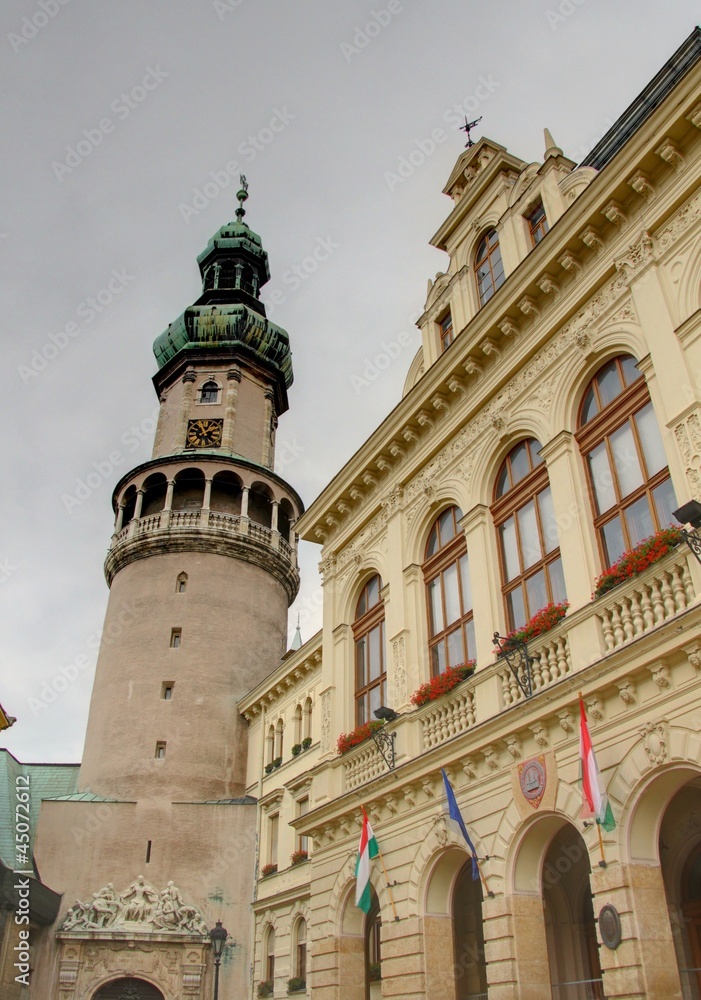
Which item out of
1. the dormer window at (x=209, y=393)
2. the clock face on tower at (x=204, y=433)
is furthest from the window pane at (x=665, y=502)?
the dormer window at (x=209, y=393)

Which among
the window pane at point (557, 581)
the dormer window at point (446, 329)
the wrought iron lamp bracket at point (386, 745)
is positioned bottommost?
the wrought iron lamp bracket at point (386, 745)

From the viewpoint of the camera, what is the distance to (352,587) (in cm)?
2200

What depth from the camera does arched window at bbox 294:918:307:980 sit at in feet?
88.8

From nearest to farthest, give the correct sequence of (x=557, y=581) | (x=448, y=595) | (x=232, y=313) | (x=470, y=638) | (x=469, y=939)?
(x=557, y=581) → (x=470, y=638) → (x=469, y=939) → (x=448, y=595) → (x=232, y=313)

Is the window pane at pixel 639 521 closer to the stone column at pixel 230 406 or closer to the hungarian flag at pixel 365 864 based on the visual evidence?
the hungarian flag at pixel 365 864

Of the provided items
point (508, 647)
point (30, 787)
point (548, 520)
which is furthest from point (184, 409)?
point (508, 647)

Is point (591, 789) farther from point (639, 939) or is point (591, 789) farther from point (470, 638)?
point (470, 638)

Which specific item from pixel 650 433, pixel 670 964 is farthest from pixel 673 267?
pixel 670 964

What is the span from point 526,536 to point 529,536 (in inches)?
4.0

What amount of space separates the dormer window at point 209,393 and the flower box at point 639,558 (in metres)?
34.8

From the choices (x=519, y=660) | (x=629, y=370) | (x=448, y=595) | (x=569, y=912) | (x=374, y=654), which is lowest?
(x=569, y=912)

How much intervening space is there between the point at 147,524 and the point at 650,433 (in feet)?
97.3

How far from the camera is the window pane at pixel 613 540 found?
13.7 meters

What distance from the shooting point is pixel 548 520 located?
51.7 ft
